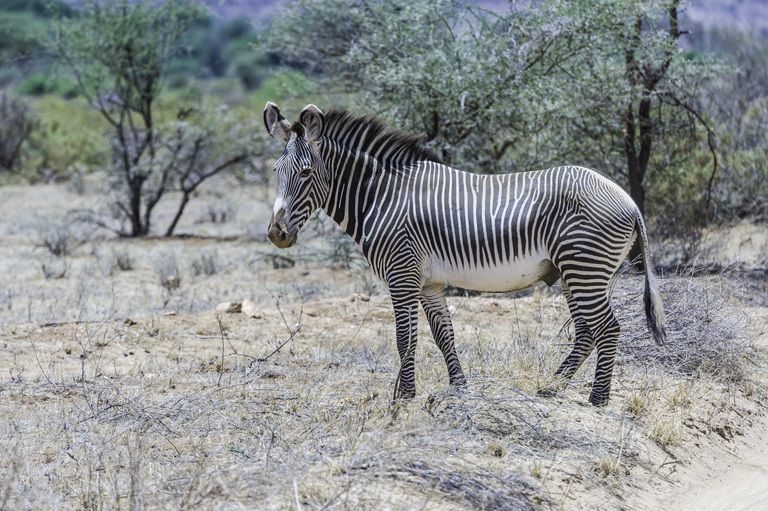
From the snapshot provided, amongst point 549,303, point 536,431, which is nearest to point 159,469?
point 536,431

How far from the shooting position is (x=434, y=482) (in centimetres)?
449

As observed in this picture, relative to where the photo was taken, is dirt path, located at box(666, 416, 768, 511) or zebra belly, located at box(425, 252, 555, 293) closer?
dirt path, located at box(666, 416, 768, 511)

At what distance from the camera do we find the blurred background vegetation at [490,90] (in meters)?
10.0

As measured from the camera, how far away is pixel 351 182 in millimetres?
6316

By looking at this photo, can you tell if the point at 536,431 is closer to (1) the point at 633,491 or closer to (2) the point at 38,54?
(1) the point at 633,491

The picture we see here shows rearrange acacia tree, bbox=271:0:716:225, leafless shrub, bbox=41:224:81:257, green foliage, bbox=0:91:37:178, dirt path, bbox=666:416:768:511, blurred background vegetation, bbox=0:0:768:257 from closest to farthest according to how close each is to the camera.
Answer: dirt path, bbox=666:416:768:511, acacia tree, bbox=271:0:716:225, blurred background vegetation, bbox=0:0:768:257, leafless shrub, bbox=41:224:81:257, green foliage, bbox=0:91:37:178

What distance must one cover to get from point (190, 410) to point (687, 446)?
11.4 feet

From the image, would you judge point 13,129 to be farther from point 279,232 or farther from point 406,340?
point 406,340

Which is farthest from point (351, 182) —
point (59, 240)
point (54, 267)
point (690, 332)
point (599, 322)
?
point (59, 240)

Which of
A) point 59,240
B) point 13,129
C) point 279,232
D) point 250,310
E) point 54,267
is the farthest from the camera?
point 13,129

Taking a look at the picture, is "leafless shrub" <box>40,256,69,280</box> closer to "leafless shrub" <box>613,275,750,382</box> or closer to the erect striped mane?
the erect striped mane

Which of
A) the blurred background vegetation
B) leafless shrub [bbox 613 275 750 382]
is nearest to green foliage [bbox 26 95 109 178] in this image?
the blurred background vegetation

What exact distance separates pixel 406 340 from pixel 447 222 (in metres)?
0.91

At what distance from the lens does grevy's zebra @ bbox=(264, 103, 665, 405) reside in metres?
5.95
